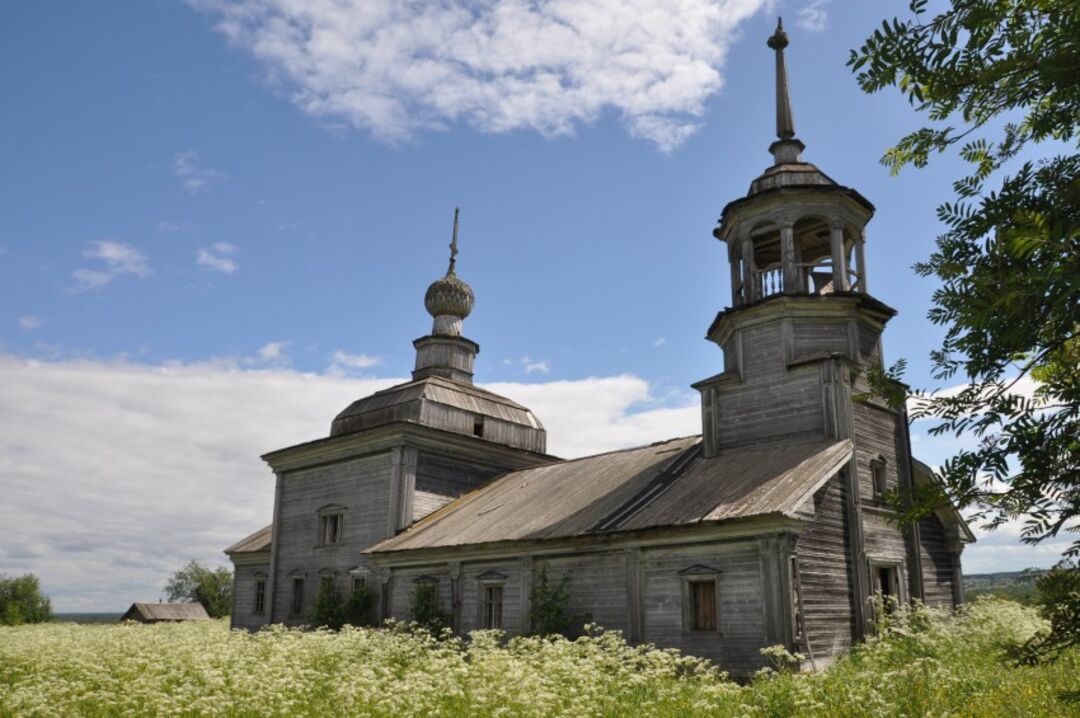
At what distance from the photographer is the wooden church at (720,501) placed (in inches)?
669

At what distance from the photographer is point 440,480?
28.5m

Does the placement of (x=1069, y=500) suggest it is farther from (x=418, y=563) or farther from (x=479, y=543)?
(x=418, y=563)

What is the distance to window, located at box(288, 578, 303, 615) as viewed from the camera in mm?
28797

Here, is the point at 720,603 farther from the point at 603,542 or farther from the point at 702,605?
the point at 603,542

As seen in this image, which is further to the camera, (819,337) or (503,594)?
(503,594)

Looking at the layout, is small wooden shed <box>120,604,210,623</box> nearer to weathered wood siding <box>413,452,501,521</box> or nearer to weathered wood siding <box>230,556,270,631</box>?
weathered wood siding <box>230,556,270,631</box>

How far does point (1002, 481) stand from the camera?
401cm

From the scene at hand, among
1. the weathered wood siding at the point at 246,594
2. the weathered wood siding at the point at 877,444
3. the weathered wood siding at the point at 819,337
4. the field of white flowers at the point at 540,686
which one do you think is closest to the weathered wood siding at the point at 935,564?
the weathered wood siding at the point at 877,444

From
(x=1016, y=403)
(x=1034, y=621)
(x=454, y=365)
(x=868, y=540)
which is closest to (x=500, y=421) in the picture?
(x=454, y=365)

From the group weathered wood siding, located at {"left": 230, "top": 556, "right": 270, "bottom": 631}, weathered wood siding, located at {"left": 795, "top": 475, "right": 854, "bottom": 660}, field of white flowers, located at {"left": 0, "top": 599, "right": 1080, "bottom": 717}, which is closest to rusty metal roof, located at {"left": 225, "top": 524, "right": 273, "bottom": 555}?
weathered wood siding, located at {"left": 230, "top": 556, "right": 270, "bottom": 631}

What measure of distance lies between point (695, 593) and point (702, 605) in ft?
1.01

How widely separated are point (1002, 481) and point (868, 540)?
16063mm

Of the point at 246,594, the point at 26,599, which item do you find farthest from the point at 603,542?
the point at 26,599

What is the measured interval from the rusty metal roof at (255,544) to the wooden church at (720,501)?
7.46 ft
